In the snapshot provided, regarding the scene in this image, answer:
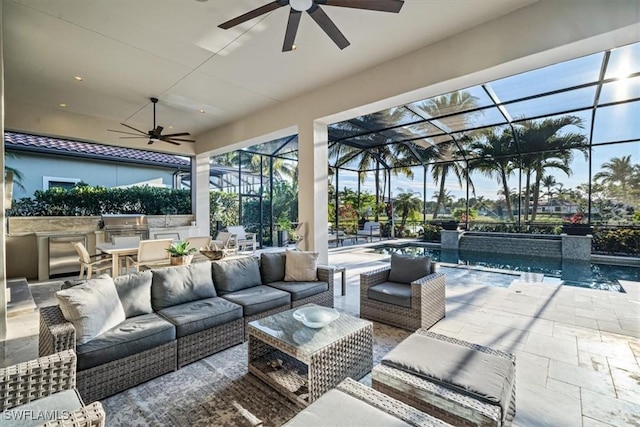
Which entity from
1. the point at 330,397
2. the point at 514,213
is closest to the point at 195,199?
the point at 330,397

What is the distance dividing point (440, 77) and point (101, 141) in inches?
305

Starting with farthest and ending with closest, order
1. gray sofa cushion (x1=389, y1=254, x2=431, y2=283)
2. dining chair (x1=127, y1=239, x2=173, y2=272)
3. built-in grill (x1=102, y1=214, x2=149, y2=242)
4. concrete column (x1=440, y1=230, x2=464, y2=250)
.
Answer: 1. concrete column (x1=440, y1=230, x2=464, y2=250)
2. built-in grill (x1=102, y1=214, x2=149, y2=242)
3. dining chair (x1=127, y1=239, x2=173, y2=272)
4. gray sofa cushion (x1=389, y1=254, x2=431, y2=283)

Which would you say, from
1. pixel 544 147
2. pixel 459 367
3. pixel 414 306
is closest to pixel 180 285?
pixel 414 306

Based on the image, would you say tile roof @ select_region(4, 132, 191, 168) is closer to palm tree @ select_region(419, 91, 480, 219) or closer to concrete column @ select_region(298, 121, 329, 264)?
concrete column @ select_region(298, 121, 329, 264)

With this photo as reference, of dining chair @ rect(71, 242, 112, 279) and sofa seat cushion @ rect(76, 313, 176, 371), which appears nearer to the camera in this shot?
sofa seat cushion @ rect(76, 313, 176, 371)

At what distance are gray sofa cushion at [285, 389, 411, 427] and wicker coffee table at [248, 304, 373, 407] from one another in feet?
1.85

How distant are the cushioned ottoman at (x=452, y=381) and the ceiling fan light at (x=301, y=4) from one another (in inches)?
115

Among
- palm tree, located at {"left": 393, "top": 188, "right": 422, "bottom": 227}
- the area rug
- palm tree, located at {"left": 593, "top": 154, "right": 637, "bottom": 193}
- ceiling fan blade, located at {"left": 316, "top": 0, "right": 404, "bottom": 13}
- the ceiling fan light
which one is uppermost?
the ceiling fan light

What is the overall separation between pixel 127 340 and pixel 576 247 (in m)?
10.2

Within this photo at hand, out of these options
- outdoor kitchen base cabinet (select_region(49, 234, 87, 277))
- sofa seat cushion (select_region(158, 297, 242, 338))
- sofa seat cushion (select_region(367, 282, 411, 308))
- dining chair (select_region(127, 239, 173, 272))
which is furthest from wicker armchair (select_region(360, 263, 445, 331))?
outdoor kitchen base cabinet (select_region(49, 234, 87, 277))

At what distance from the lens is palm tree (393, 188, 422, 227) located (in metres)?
12.9

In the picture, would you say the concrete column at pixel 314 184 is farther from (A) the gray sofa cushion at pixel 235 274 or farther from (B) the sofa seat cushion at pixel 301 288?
(A) the gray sofa cushion at pixel 235 274

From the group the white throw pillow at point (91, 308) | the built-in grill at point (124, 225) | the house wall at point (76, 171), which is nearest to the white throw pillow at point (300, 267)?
the white throw pillow at point (91, 308)

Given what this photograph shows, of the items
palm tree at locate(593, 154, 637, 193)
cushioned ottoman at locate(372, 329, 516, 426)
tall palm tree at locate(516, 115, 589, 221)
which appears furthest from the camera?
tall palm tree at locate(516, 115, 589, 221)
